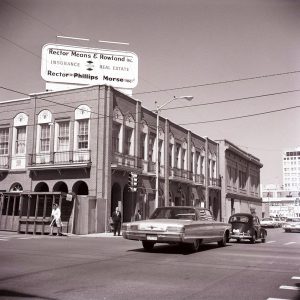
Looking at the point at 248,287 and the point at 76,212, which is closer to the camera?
the point at 248,287

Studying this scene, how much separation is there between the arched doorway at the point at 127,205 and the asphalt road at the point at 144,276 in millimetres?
19845

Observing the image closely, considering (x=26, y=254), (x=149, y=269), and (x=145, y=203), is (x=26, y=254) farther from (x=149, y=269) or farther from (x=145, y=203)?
(x=145, y=203)

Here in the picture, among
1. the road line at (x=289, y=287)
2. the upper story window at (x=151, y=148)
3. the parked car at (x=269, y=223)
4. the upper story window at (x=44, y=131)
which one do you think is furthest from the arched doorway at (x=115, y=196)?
the parked car at (x=269, y=223)

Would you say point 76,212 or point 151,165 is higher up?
point 151,165

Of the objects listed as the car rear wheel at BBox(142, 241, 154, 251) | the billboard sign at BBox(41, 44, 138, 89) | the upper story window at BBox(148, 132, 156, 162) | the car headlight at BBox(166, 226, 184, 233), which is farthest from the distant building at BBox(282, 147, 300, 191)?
the car headlight at BBox(166, 226, 184, 233)

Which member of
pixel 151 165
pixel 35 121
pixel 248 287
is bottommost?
pixel 248 287

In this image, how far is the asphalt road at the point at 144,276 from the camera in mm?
7656

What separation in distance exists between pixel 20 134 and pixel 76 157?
6.06 m

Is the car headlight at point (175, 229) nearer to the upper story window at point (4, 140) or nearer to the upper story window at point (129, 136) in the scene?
the upper story window at point (129, 136)

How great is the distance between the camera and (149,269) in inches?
414

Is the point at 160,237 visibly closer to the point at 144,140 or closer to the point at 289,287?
the point at 289,287

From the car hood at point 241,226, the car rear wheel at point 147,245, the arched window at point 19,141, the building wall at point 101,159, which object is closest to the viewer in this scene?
the car rear wheel at point 147,245

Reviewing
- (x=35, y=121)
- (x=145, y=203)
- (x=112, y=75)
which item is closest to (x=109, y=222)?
(x=145, y=203)

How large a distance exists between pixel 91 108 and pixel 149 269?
21.3 metres
